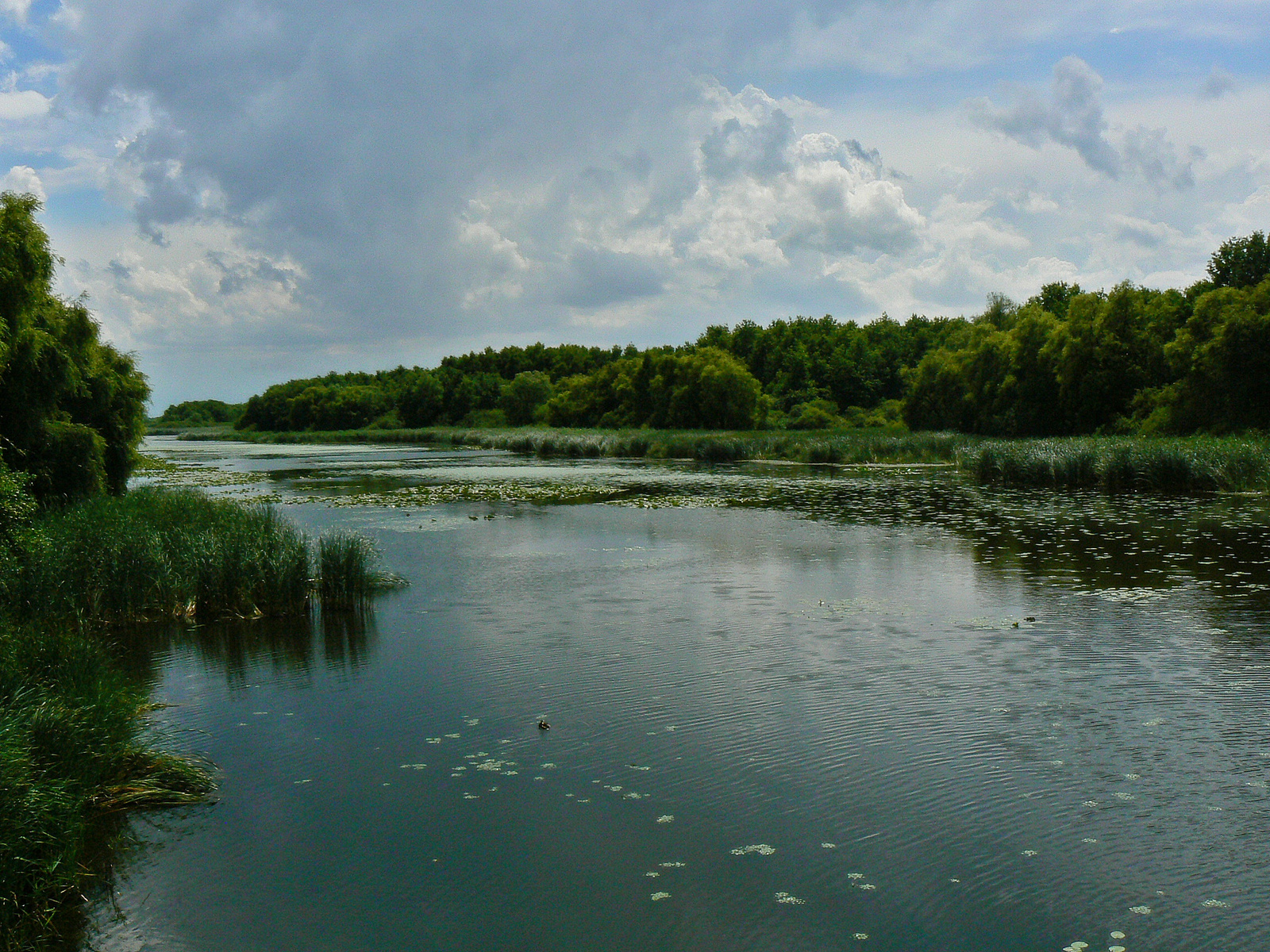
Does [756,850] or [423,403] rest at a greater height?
[423,403]

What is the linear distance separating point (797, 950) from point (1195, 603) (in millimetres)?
9570

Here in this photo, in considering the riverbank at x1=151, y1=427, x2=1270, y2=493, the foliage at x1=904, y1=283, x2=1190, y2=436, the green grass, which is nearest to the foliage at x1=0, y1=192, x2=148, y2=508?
the riverbank at x1=151, y1=427, x2=1270, y2=493

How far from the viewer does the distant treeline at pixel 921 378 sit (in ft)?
118

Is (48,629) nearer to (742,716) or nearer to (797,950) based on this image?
(742,716)

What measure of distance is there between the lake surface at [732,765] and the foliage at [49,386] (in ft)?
13.8

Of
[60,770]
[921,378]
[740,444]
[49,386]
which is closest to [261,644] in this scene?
[60,770]

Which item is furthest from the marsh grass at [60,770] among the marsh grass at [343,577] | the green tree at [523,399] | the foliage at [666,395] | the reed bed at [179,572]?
the green tree at [523,399]

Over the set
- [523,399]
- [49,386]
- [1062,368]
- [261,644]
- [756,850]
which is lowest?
[756,850]

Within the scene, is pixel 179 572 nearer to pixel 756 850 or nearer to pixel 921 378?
pixel 756 850

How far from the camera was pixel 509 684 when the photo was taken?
29.2 ft

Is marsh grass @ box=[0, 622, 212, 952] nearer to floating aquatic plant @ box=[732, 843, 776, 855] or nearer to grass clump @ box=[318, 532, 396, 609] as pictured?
floating aquatic plant @ box=[732, 843, 776, 855]

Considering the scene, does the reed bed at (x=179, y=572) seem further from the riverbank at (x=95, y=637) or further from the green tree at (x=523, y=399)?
the green tree at (x=523, y=399)

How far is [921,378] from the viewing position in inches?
2341

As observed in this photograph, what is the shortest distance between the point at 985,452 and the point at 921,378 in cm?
2939
